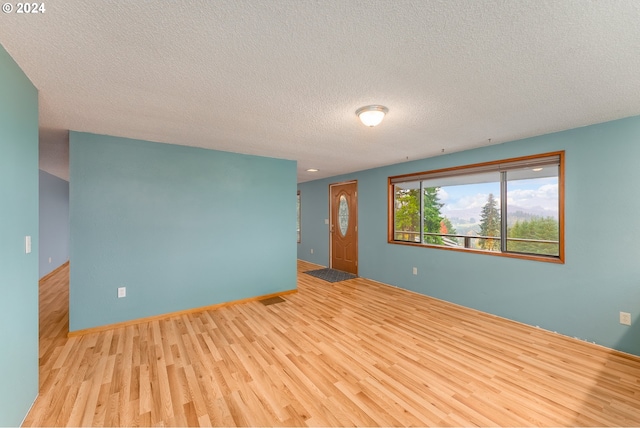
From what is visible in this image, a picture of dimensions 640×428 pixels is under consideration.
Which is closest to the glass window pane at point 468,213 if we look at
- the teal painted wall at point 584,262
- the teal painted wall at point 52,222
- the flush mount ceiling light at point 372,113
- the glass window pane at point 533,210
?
the glass window pane at point 533,210

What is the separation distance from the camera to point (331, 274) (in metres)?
5.75

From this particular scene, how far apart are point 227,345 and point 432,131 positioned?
10.7ft

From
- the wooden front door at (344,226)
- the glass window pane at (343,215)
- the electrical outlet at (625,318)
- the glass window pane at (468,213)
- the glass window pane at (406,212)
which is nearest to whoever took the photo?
the electrical outlet at (625,318)

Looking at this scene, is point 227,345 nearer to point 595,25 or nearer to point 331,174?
point 595,25

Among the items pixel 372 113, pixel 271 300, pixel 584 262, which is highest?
pixel 372 113

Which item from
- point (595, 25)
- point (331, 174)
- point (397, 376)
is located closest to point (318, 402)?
point (397, 376)

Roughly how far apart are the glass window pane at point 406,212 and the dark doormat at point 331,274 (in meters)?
1.40

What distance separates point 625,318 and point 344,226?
171 inches

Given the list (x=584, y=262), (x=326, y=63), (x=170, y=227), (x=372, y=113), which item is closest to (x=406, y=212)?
(x=584, y=262)

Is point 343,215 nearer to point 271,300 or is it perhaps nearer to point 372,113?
point 271,300

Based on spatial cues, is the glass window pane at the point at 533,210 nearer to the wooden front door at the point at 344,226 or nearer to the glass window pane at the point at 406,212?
→ the glass window pane at the point at 406,212

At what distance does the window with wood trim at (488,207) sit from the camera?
10.4 feet

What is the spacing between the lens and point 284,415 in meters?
1.72

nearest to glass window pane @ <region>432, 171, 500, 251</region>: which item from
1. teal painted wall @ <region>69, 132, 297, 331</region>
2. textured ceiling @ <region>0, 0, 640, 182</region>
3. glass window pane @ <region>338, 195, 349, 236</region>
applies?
textured ceiling @ <region>0, 0, 640, 182</region>
